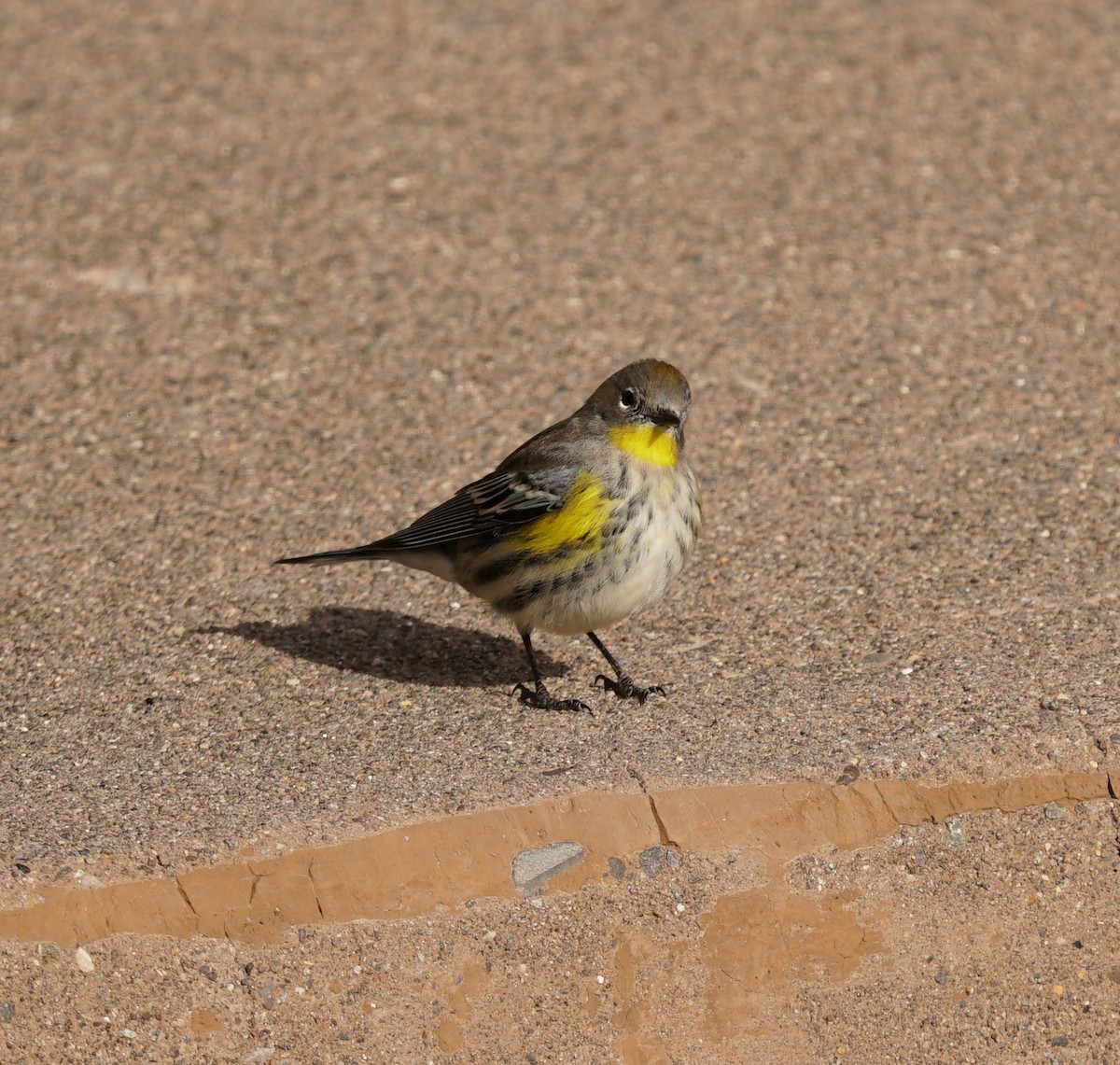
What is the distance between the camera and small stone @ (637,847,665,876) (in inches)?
197

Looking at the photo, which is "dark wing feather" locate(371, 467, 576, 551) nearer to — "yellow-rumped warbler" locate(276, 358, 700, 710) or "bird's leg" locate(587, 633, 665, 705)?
"yellow-rumped warbler" locate(276, 358, 700, 710)

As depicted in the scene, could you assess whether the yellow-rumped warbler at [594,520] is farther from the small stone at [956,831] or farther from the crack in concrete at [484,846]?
the small stone at [956,831]

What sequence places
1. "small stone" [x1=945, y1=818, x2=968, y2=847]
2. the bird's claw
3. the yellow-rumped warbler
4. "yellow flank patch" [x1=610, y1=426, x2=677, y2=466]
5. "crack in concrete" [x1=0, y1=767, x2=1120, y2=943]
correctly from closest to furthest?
1. "crack in concrete" [x1=0, y1=767, x2=1120, y2=943]
2. "small stone" [x1=945, y1=818, x2=968, y2=847]
3. the yellow-rumped warbler
4. "yellow flank patch" [x1=610, y1=426, x2=677, y2=466]
5. the bird's claw

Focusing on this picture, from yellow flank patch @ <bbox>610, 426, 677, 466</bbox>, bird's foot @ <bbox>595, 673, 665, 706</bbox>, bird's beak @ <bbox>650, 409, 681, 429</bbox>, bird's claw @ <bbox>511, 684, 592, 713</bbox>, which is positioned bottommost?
bird's claw @ <bbox>511, 684, 592, 713</bbox>

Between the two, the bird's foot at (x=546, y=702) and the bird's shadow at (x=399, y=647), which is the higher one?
the bird's foot at (x=546, y=702)

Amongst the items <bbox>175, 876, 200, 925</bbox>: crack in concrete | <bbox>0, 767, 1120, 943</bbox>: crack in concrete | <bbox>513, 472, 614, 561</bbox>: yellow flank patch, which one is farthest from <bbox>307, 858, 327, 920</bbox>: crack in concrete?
<bbox>513, 472, 614, 561</bbox>: yellow flank patch

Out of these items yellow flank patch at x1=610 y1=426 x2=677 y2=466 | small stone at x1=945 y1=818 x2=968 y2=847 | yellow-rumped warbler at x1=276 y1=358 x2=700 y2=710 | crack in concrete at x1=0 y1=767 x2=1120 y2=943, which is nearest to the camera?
crack in concrete at x1=0 y1=767 x2=1120 y2=943

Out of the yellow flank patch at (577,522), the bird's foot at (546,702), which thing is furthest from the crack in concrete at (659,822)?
the yellow flank patch at (577,522)

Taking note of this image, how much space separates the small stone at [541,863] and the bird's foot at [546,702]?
2.74 feet

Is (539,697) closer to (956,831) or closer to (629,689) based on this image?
(629,689)

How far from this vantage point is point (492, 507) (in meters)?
5.81

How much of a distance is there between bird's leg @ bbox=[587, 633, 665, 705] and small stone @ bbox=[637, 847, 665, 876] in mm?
863

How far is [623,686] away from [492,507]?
2.75ft

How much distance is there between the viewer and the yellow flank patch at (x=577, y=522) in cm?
549
